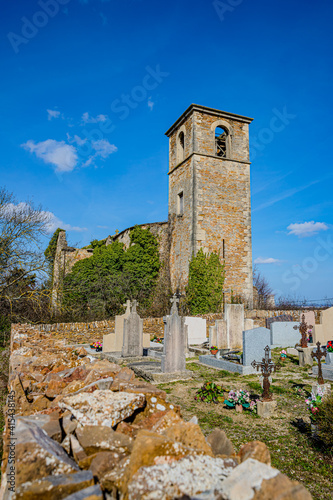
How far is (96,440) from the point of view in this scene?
6.68 ft

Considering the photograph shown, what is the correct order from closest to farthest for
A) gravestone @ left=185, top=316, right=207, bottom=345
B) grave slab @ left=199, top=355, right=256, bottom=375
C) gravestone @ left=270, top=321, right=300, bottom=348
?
grave slab @ left=199, top=355, right=256, bottom=375 < gravestone @ left=270, top=321, right=300, bottom=348 < gravestone @ left=185, top=316, right=207, bottom=345

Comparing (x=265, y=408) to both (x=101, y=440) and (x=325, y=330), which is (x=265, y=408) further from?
(x=325, y=330)

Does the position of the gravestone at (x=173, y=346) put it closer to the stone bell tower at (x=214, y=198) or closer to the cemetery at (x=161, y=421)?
the cemetery at (x=161, y=421)

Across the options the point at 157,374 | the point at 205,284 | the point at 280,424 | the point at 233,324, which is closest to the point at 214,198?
the point at 205,284

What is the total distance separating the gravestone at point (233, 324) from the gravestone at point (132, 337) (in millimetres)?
3364

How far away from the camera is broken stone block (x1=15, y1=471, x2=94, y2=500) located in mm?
1477

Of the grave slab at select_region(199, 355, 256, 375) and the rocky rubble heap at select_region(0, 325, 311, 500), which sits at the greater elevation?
the rocky rubble heap at select_region(0, 325, 311, 500)

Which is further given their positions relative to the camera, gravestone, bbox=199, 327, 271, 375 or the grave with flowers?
gravestone, bbox=199, 327, 271, 375

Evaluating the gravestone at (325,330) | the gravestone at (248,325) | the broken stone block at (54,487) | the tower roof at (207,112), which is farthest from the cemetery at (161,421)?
the tower roof at (207,112)

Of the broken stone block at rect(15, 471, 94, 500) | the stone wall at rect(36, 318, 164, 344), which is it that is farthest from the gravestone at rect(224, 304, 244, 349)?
the broken stone block at rect(15, 471, 94, 500)

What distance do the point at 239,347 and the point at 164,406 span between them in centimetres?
936

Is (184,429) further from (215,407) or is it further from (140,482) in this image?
(215,407)

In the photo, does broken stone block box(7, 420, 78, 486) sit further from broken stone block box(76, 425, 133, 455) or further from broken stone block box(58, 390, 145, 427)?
broken stone block box(58, 390, 145, 427)

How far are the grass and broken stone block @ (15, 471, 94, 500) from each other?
264 cm
